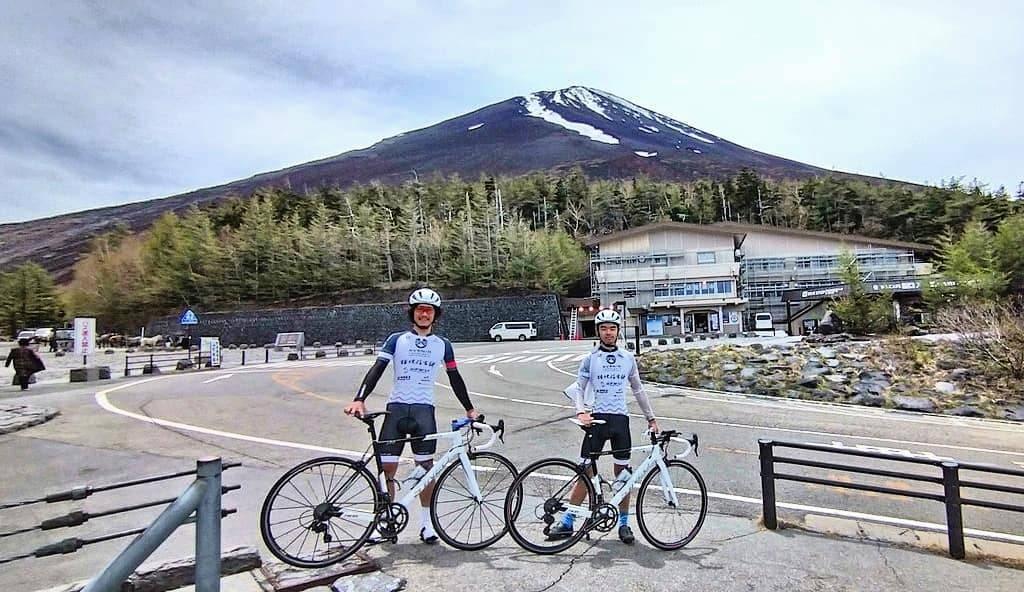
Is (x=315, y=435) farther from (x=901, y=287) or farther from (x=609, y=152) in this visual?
(x=609, y=152)

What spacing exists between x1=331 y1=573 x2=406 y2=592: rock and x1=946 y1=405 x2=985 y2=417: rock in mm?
14284

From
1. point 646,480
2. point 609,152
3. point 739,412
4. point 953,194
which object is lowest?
point 739,412

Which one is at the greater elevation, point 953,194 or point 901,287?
point 953,194

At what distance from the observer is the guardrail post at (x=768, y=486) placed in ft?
15.3

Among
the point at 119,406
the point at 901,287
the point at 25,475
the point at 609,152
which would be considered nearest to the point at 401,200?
the point at 901,287

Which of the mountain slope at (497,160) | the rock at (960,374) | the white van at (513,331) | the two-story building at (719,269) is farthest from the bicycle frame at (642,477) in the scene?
the mountain slope at (497,160)

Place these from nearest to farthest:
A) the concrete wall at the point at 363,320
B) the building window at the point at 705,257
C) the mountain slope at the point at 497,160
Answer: the concrete wall at the point at 363,320 → the building window at the point at 705,257 → the mountain slope at the point at 497,160

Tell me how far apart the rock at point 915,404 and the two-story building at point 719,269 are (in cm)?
3714

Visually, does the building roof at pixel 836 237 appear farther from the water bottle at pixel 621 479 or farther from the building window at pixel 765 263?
the water bottle at pixel 621 479

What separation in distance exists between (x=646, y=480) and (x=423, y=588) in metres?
1.73

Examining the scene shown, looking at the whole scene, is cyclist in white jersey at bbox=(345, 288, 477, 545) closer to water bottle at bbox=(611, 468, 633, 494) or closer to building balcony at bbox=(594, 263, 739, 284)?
water bottle at bbox=(611, 468, 633, 494)

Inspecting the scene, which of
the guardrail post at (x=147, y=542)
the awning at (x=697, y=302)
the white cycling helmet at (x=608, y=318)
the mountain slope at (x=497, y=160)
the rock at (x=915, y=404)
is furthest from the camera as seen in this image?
the mountain slope at (x=497, y=160)

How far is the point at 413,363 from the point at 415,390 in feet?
0.63

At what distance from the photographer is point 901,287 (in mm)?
42031
